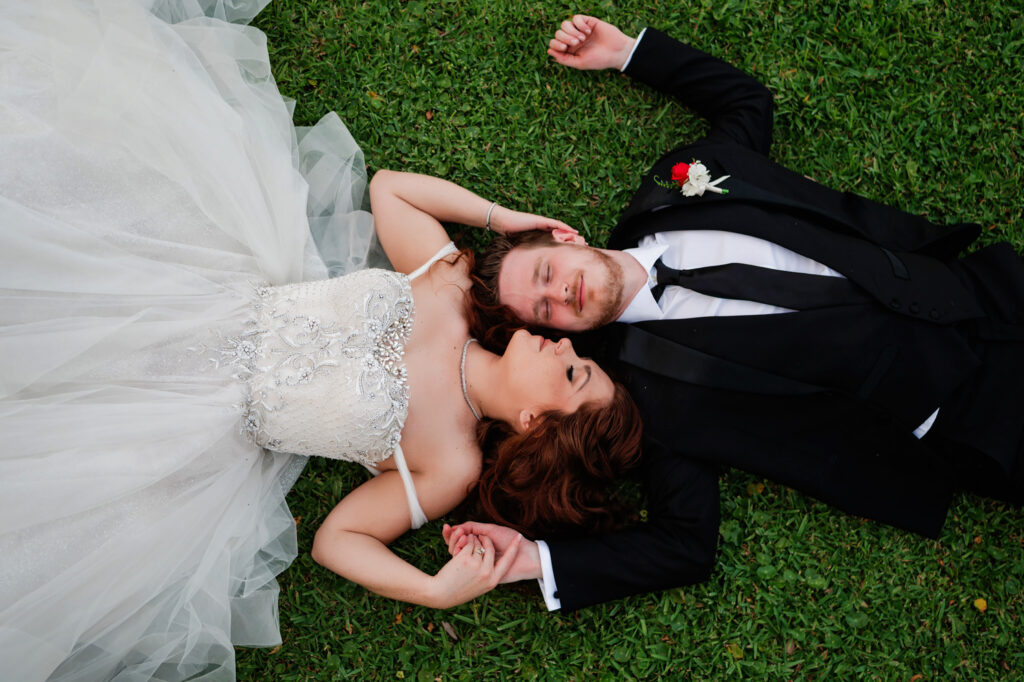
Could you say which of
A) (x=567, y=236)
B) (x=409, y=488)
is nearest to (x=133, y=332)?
(x=409, y=488)

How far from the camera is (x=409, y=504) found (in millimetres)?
3725

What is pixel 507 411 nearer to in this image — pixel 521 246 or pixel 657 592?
pixel 521 246

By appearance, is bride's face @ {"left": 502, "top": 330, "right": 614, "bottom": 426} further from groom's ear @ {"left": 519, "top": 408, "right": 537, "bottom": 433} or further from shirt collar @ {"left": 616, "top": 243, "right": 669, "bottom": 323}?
shirt collar @ {"left": 616, "top": 243, "right": 669, "bottom": 323}

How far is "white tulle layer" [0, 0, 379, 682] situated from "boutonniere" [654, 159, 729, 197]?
2192 mm

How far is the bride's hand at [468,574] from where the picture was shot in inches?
142

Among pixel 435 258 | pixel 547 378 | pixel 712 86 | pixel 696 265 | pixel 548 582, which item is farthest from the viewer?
pixel 712 86

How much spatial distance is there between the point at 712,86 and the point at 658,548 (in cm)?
289

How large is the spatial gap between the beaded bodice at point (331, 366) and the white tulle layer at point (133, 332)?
6.1 inches

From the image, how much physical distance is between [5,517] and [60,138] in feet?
5.74

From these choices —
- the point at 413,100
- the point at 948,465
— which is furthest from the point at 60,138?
the point at 948,465

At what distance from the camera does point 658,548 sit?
3783mm

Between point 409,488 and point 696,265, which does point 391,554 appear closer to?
point 409,488

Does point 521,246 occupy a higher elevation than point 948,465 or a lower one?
higher

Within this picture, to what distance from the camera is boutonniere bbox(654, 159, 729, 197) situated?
12.5ft
